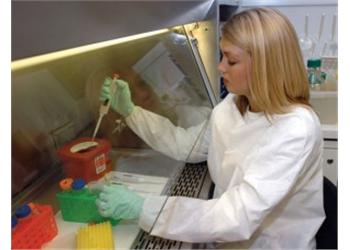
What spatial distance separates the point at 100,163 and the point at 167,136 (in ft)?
1.09

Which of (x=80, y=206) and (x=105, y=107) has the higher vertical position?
(x=105, y=107)

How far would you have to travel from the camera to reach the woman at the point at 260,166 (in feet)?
3.14

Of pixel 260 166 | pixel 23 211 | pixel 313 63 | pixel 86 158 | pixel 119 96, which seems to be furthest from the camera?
pixel 313 63

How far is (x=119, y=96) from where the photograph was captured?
1.36m

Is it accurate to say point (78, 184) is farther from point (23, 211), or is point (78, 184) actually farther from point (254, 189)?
point (254, 189)

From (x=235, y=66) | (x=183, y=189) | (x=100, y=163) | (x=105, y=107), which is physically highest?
(x=235, y=66)

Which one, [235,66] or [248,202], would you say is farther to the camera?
[235,66]

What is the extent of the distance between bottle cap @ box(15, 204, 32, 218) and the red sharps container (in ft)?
0.75

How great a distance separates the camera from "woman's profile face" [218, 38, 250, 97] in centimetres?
105

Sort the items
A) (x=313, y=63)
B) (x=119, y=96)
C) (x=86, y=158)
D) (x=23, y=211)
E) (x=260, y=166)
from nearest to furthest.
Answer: (x=23, y=211) → (x=260, y=166) → (x=86, y=158) → (x=119, y=96) → (x=313, y=63)

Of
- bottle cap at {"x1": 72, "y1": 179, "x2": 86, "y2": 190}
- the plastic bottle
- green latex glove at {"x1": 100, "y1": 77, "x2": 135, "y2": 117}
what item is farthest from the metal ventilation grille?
the plastic bottle

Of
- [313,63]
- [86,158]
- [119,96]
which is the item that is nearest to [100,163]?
[86,158]
